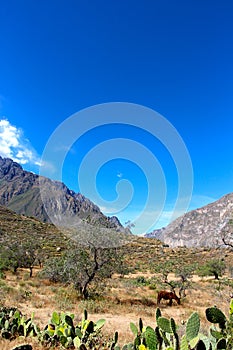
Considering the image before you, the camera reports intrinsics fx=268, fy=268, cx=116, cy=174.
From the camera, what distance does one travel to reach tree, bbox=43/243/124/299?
16.8 meters

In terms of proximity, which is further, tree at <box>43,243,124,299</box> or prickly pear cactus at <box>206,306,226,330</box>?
tree at <box>43,243,124,299</box>

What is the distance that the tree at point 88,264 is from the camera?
1681 centimetres

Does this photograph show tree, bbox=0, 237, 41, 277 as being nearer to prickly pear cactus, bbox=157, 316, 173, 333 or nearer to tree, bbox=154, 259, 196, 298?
tree, bbox=154, 259, 196, 298

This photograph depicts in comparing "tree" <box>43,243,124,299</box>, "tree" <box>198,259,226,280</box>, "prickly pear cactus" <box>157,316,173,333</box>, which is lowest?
"prickly pear cactus" <box>157,316,173,333</box>

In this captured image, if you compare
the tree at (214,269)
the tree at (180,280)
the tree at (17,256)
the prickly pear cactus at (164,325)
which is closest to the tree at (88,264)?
the tree at (180,280)

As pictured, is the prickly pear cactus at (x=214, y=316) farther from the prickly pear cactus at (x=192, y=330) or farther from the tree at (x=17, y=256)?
the tree at (x=17, y=256)

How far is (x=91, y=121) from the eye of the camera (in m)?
19.4

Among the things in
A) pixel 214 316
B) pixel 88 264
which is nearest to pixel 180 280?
pixel 88 264

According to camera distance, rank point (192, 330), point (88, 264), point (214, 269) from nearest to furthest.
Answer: point (192, 330) → point (88, 264) → point (214, 269)

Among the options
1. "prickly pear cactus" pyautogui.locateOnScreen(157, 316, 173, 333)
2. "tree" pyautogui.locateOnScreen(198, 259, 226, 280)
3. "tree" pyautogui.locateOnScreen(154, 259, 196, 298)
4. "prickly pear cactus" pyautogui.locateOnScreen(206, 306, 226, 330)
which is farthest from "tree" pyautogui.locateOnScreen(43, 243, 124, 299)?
"tree" pyautogui.locateOnScreen(198, 259, 226, 280)

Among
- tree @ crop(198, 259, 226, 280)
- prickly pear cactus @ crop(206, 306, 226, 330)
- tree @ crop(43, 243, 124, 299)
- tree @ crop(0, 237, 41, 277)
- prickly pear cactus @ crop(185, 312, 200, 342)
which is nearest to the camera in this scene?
prickly pear cactus @ crop(185, 312, 200, 342)

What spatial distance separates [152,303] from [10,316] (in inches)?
439

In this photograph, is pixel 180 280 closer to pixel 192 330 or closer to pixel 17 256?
pixel 17 256

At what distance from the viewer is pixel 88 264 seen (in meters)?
17.2
